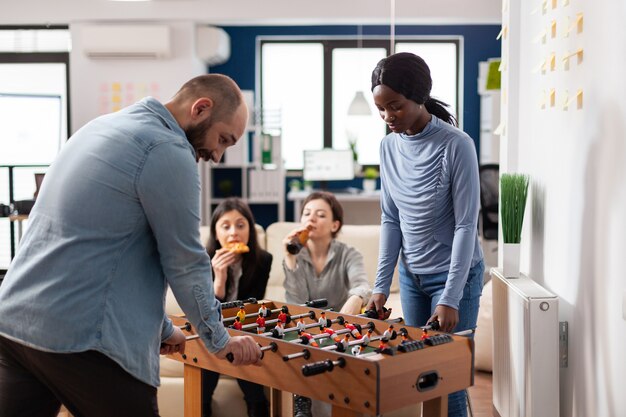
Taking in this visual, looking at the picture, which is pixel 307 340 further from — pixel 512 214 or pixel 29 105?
pixel 29 105

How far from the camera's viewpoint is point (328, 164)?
8.21 meters

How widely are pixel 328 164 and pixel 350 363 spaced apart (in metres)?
6.20

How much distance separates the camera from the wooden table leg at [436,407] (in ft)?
7.38

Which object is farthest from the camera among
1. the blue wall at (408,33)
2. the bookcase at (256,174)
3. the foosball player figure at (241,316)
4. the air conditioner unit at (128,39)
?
the blue wall at (408,33)

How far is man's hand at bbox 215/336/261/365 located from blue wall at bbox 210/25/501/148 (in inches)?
268

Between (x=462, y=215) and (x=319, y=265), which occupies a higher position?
(x=462, y=215)

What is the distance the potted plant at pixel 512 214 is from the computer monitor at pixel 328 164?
194 inches

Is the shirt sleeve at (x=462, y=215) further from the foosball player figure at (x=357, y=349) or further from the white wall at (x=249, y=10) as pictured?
the white wall at (x=249, y=10)

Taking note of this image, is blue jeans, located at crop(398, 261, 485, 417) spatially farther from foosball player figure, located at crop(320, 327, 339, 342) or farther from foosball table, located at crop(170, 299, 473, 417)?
foosball player figure, located at crop(320, 327, 339, 342)

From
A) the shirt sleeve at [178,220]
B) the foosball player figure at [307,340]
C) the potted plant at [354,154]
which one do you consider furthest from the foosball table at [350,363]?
the potted plant at [354,154]

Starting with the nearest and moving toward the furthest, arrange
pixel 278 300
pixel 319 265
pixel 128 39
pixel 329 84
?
pixel 319 265, pixel 278 300, pixel 128 39, pixel 329 84

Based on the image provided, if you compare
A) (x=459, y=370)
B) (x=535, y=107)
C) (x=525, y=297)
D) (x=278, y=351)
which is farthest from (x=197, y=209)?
(x=535, y=107)

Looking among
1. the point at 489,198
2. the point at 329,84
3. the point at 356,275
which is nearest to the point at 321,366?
the point at 356,275

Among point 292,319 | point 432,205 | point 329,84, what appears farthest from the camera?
point 329,84
